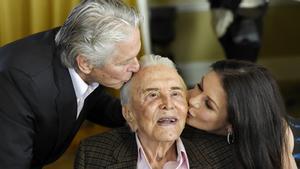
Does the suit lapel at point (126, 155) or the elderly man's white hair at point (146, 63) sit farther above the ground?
the elderly man's white hair at point (146, 63)

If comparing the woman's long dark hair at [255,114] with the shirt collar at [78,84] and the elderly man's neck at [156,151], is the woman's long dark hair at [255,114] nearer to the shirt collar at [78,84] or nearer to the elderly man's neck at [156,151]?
the elderly man's neck at [156,151]

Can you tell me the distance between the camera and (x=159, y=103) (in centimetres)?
165

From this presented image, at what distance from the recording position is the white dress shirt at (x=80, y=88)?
1.61m

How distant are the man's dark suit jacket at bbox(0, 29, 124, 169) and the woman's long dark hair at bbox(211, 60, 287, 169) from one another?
554 millimetres

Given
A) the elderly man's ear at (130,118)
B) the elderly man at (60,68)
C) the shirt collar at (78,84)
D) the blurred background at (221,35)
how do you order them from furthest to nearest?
the blurred background at (221,35) → the elderly man's ear at (130,118) → the shirt collar at (78,84) → the elderly man at (60,68)

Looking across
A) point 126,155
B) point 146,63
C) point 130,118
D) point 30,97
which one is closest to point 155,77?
point 146,63

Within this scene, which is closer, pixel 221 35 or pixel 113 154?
pixel 113 154

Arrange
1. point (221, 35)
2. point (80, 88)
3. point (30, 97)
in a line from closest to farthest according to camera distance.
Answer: point (30, 97)
point (80, 88)
point (221, 35)

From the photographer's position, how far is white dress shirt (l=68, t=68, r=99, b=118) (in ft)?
5.29

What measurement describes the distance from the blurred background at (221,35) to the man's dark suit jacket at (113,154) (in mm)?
937

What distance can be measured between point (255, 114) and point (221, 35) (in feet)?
4.76

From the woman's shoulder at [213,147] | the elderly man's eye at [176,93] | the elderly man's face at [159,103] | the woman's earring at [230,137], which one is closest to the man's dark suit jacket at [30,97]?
the elderly man's face at [159,103]

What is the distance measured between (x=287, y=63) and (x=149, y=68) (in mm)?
2063

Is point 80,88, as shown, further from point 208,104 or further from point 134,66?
point 208,104
